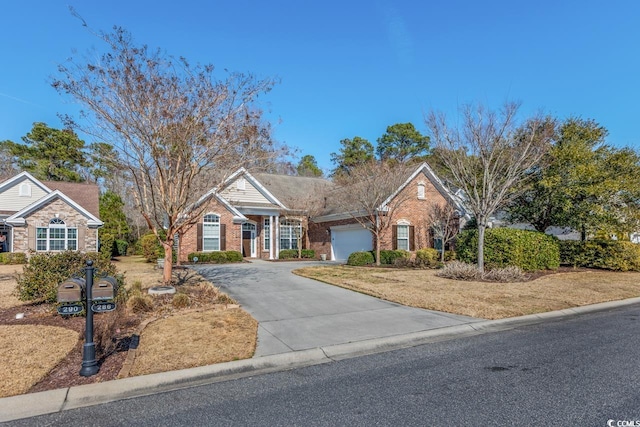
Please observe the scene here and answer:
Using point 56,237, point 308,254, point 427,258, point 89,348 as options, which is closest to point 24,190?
point 56,237

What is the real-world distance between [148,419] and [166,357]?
1.59 metres

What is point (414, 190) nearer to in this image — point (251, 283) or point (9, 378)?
point (251, 283)

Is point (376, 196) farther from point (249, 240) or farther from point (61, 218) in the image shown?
point (61, 218)

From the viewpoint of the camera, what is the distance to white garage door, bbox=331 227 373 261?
73.7ft

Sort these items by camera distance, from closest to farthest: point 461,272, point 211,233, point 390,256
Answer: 1. point 461,272
2. point 390,256
3. point 211,233

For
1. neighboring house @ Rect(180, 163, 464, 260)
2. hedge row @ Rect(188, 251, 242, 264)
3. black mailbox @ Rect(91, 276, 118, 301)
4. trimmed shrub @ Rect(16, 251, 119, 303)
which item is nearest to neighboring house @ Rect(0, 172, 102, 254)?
hedge row @ Rect(188, 251, 242, 264)

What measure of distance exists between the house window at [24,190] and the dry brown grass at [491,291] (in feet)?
63.9

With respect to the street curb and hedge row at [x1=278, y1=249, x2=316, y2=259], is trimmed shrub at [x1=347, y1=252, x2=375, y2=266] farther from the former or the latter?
the street curb

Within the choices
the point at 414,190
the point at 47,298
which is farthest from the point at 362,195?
the point at 47,298

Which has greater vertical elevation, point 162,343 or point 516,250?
point 516,250

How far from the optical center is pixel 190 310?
789 cm

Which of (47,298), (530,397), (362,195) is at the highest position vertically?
(362,195)

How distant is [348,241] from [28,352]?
774 inches

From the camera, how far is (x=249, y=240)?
24.7 metres
